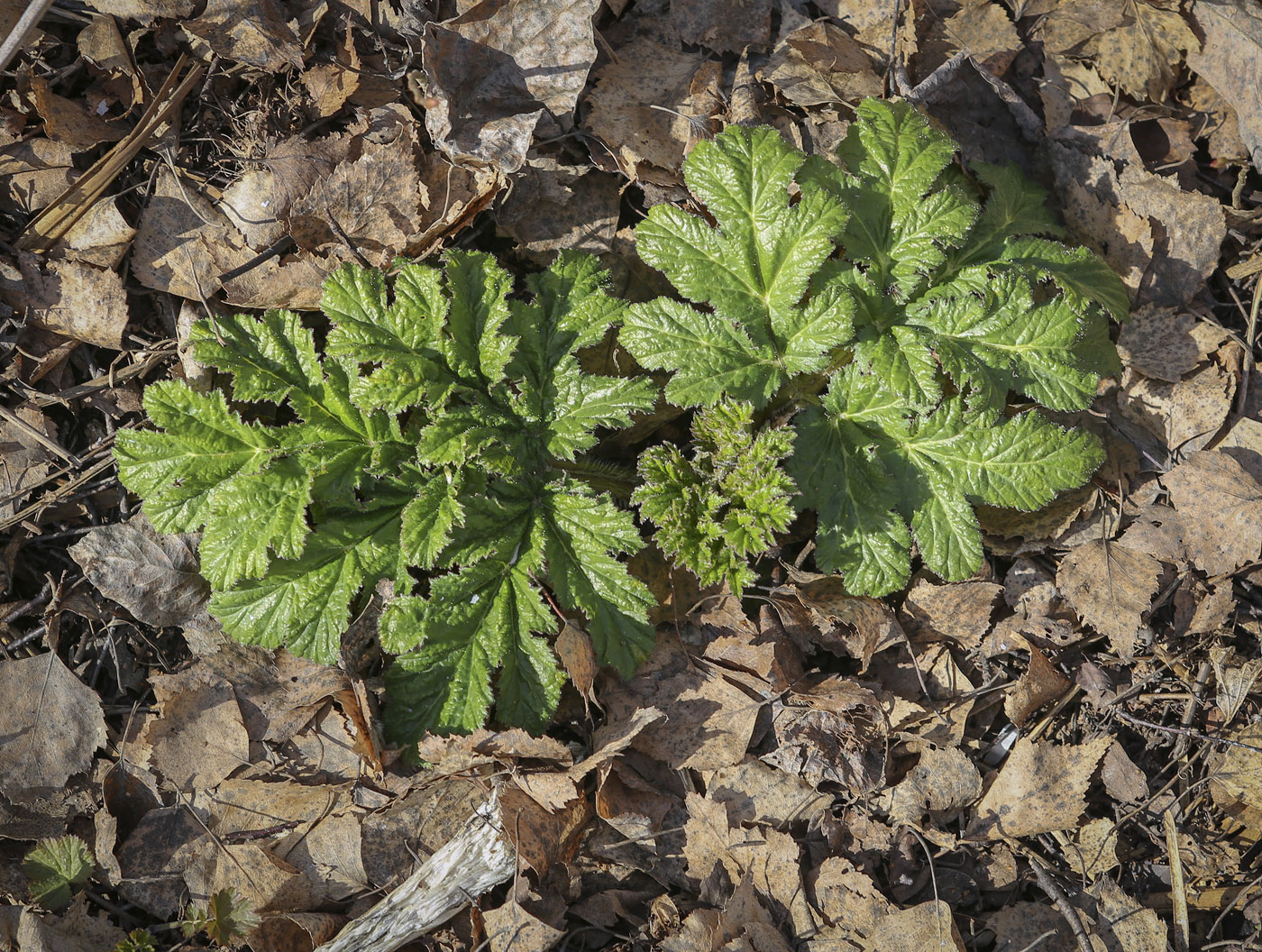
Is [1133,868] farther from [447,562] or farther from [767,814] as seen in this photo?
[447,562]

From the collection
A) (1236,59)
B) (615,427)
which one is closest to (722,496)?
(615,427)

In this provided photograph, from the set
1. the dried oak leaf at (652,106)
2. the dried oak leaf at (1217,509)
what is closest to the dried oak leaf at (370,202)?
the dried oak leaf at (652,106)

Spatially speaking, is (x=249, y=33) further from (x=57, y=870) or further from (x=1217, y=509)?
(x=1217, y=509)

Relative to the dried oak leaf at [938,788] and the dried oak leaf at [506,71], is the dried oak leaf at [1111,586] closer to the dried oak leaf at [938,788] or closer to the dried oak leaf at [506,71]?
the dried oak leaf at [938,788]

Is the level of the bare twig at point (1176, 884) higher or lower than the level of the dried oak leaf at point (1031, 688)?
lower

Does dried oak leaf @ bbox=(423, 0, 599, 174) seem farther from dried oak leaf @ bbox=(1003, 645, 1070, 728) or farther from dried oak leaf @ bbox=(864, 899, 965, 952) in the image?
dried oak leaf @ bbox=(864, 899, 965, 952)
